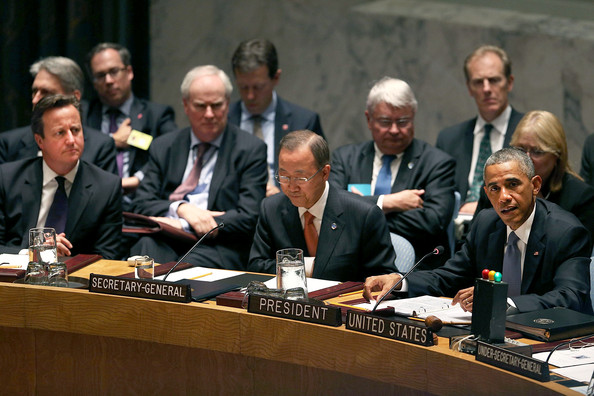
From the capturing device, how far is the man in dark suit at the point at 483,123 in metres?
4.65

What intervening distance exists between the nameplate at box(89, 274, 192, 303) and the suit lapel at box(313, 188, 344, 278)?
28.0 inches

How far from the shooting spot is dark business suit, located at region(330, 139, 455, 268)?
4.13 m

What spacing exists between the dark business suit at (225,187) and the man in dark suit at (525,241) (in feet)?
4.63

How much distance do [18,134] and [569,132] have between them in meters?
3.32

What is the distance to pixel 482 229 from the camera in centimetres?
310

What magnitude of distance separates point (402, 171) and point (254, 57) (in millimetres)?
1238

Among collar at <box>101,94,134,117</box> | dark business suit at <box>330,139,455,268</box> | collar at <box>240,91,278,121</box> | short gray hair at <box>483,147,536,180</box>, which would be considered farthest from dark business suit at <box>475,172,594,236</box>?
collar at <box>101,94,134,117</box>

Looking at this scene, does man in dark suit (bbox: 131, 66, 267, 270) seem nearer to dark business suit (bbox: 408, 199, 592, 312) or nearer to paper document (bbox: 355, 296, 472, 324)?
dark business suit (bbox: 408, 199, 592, 312)

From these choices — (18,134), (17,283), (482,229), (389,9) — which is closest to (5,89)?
(18,134)

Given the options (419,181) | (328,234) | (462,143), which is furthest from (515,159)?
(462,143)

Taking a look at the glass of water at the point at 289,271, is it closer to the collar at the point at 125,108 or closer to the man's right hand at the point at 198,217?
the man's right hand at the point at 198,217

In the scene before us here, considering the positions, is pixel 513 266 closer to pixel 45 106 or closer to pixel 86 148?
pixel 45 106

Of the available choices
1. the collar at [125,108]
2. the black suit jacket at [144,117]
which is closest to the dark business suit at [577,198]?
the black suit jacket at [144,117]

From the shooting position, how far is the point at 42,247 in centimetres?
300
